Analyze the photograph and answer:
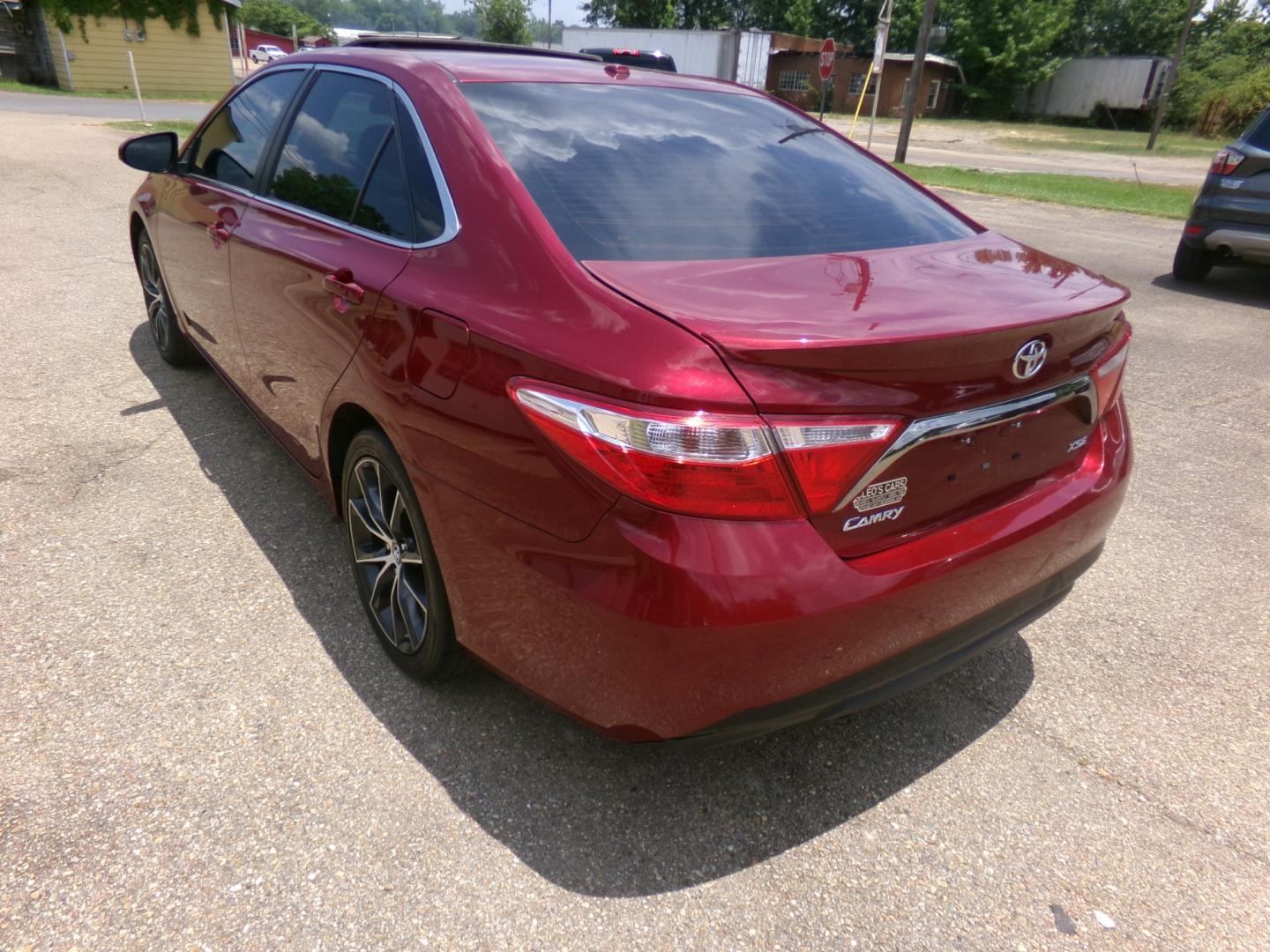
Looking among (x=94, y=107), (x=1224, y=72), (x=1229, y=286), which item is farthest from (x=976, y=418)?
(x=1224, y=72)

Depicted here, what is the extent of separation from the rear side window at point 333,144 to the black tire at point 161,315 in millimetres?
1895

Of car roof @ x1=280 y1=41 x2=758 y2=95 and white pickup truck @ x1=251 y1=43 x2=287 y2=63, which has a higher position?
car roof @ x1=280 y1=41 x2=758 y2=95

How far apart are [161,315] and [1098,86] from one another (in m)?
57.5

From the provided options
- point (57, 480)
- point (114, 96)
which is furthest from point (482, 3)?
point (57, 480)

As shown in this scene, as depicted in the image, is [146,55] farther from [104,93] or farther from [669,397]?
[669,397]

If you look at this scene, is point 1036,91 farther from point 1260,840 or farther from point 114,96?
point 1260,840

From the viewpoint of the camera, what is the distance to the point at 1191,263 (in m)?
8.55

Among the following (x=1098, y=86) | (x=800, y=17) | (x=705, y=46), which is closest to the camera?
(x=705, y=46)

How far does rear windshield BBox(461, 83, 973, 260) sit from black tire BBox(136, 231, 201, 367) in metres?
2.98

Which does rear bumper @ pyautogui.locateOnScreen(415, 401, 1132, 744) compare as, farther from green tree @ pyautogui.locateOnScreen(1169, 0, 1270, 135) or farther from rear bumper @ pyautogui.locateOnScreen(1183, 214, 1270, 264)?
green tree @ pyautogui.locateOnScreen(1169, 0, 1270, 135)

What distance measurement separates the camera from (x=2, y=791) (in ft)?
7.07

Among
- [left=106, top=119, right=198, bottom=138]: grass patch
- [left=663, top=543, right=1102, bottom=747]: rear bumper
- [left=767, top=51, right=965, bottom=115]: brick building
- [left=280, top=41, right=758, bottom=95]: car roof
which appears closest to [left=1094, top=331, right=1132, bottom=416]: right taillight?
[left=663, top=543, right=1102, bottom=747]: rear bumper

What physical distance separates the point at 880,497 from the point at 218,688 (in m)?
1.92

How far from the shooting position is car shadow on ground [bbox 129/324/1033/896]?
2.11 m
